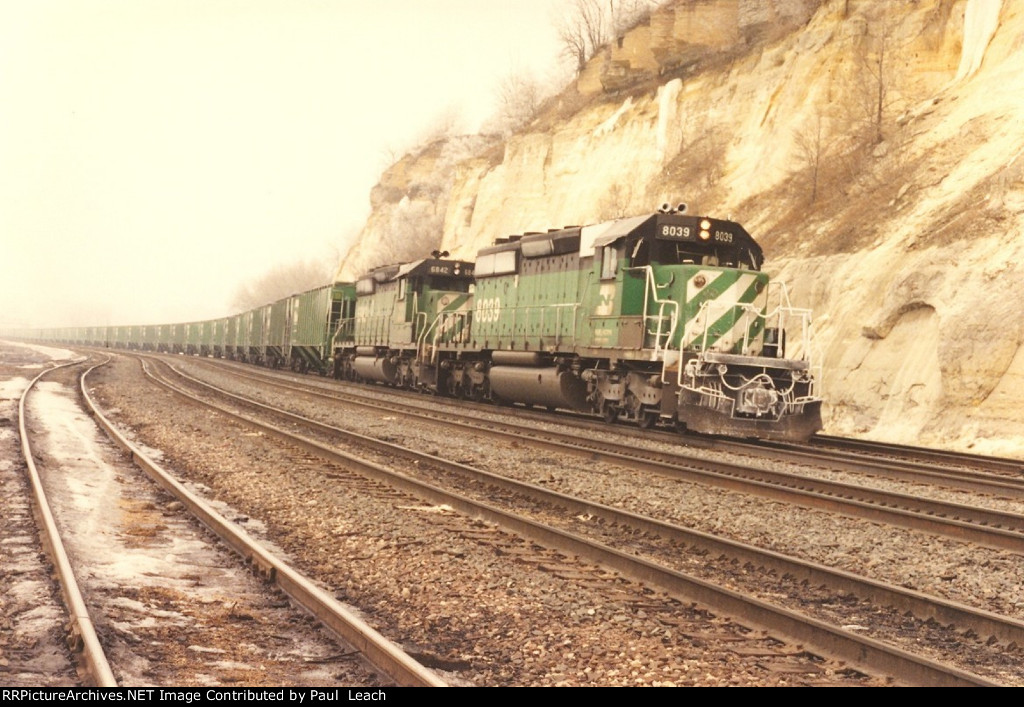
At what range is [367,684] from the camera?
465 centimetres

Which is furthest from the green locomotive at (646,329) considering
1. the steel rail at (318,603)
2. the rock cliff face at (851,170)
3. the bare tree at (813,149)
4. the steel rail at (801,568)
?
the bare tree at (813,149)

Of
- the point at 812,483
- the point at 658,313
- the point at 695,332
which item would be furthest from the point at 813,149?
the point at 812,483

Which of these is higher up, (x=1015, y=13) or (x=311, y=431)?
(x=1015, y=13)

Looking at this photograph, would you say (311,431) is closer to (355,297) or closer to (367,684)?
(367,684)

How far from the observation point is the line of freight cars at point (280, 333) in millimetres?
34312

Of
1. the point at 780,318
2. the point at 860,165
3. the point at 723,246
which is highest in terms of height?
the point at 860,165

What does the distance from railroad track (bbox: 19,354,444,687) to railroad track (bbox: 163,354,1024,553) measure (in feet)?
17.8

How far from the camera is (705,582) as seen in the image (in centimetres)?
635

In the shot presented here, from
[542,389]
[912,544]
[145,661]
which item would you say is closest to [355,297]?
[542,389]

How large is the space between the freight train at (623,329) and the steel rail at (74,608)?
9161mm

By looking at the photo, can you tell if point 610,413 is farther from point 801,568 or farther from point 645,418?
point 801,568

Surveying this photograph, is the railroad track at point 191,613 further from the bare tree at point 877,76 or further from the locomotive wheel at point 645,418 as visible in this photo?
the bare tree at point 877,76

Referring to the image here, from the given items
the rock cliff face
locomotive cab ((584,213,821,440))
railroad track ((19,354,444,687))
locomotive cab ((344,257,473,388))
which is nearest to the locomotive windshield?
locomotive cab ((584,213,821,440))

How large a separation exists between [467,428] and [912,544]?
9.00 m
